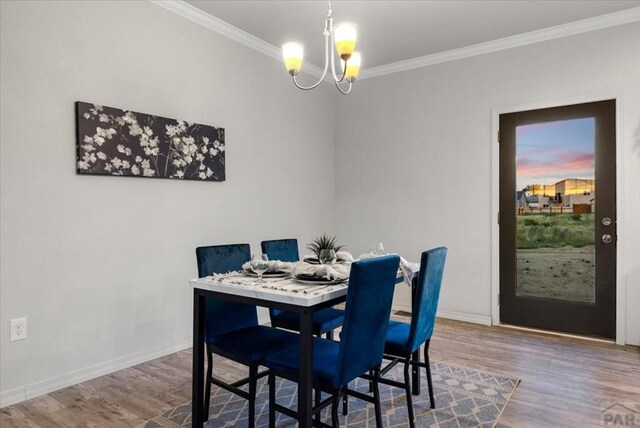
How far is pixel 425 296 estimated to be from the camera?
2.18 meters

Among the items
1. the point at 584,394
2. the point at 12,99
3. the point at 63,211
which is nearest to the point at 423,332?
the point at 584,394

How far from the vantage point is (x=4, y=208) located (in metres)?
2.39

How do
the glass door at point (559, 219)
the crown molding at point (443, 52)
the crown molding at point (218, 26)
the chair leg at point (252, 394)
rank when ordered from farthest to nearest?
the glass door at point (559, 219), the crown molding at point (443, 52), the crown molding at point (218, 26), the chair leg at point (252, 394)

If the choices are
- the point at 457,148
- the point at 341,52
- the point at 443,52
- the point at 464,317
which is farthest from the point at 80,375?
the point at 443,52

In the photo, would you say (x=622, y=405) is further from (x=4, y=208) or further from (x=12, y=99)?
(x=12, y=99)

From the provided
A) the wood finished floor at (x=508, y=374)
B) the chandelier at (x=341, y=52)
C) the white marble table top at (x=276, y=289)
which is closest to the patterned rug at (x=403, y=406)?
the wood finished floor at (x=508, y=374)

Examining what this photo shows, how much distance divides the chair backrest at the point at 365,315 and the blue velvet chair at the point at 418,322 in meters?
0.22

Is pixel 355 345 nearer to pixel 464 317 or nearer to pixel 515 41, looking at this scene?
pixel 464 317

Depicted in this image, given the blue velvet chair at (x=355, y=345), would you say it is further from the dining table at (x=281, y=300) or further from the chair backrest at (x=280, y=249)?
the chair backrest at (x=280, y=249)

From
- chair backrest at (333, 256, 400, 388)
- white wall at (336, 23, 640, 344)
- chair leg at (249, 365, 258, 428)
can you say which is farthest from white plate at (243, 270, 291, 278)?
white wall at (336, 23, 640, 344)

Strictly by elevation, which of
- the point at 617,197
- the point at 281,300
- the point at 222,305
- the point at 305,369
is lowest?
the point at 305,369

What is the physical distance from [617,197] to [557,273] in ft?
2.60

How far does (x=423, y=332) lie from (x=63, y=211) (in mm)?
2277

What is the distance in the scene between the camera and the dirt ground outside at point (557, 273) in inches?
143
